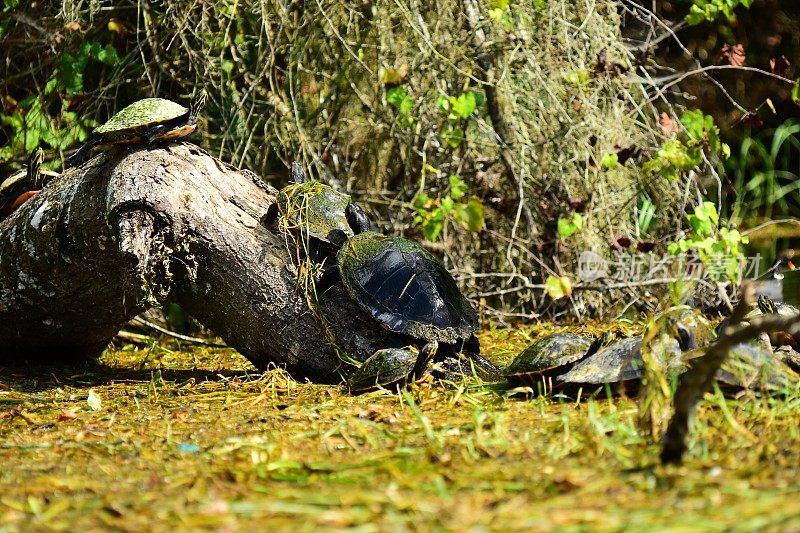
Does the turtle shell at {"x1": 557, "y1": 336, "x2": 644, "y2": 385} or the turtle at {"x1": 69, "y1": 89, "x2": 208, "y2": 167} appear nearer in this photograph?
the turtle shell at {"x1": 557, "y1": 336, "x2": 644, "y2": 385}

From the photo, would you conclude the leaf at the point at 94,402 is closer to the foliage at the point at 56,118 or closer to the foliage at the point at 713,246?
the foliage at the point at 56,118

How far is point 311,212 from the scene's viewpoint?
4.12 meters

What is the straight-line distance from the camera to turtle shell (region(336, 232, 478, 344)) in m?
3.79

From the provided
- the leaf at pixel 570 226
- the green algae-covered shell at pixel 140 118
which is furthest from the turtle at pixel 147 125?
the leaf at pixel 570 226

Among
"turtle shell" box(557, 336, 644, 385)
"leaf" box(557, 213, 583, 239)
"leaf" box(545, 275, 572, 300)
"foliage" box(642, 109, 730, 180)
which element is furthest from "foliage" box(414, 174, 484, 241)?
"turtle shell" box(557, 336, 644, 385)

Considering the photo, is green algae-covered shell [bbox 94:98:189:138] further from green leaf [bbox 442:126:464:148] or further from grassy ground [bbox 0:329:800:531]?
green leaf [bbox 442:126:464:148]

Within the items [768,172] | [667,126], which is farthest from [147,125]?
[768,172]

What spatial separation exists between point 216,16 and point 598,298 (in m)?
2.92

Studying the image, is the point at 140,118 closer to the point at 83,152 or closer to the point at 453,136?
the point at 83,152

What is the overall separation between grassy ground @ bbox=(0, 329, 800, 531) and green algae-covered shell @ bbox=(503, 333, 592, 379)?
112mm

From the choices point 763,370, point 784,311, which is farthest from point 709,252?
point 763,370

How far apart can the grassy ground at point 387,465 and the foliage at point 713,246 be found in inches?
67.6

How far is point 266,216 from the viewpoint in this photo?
4137 mm

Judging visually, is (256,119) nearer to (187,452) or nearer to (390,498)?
(187,452)
